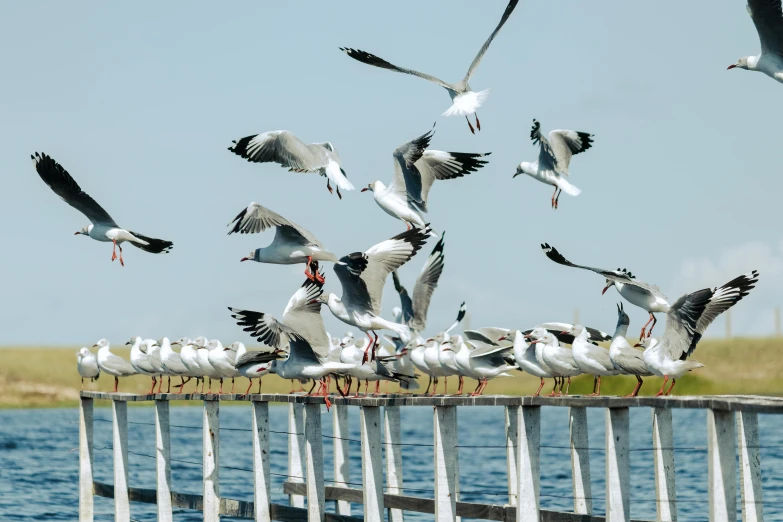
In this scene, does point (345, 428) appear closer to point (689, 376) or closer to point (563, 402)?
point (563, 402)

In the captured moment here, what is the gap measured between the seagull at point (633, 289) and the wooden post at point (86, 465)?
958 cm

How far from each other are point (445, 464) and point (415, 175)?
510 centimetres

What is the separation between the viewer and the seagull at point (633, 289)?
14.8m

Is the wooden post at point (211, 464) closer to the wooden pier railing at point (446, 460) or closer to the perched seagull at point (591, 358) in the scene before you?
the wooden pier railing at point (446, 460)

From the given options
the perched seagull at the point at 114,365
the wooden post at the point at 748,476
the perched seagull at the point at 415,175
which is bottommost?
the wooden post at the point at 748,476

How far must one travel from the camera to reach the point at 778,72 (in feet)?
58.6

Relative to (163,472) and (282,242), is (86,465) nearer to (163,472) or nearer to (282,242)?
(163,472)

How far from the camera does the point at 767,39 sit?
1758 centimetres

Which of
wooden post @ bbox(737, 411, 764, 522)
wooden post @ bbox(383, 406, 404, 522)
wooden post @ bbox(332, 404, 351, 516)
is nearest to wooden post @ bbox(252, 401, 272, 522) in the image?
wooden post @ bbox(383, 406, 404, 522)

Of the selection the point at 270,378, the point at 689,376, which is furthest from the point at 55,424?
the point at 689,376

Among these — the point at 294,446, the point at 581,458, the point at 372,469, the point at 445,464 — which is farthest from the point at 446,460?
the point at 294,446

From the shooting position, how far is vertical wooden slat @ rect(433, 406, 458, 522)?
14992 millimetres

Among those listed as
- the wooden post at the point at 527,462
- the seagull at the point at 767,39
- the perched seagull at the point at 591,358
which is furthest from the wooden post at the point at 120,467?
the seagull at the point at 767,39

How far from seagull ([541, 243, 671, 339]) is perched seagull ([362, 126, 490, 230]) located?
3.31 meters
